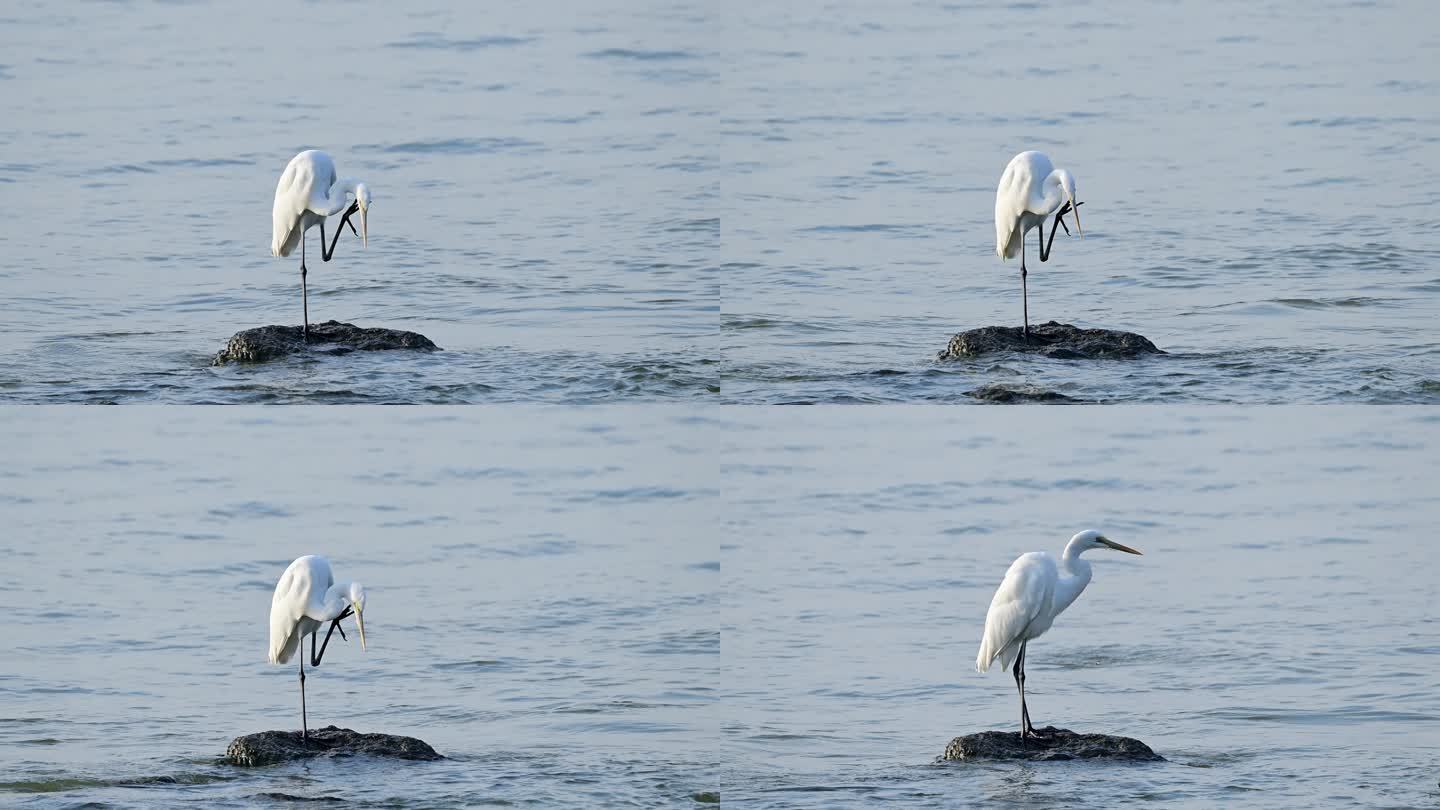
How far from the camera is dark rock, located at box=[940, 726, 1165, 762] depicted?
8.18m

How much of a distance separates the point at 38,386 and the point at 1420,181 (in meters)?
11.6

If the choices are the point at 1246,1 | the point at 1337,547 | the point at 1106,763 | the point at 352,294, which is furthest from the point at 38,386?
the point at 1246,1

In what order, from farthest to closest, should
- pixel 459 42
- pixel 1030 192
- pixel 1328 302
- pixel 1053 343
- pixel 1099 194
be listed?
pixel 459 42
pixel 1099 194
pixel 1328 302
pixel 1030 192
pixel 1053 343

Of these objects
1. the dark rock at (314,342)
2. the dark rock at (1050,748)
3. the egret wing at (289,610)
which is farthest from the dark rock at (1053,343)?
the egret wing at (289,610)

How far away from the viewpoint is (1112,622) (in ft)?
37.4

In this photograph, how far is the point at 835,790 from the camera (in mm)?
7992

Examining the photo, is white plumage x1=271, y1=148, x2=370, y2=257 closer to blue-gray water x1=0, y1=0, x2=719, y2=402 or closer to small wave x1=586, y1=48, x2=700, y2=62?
blue-gray water x1=0, y1=0, x2=719, y2=402

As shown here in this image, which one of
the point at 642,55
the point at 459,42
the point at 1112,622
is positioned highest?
the point at 459,42

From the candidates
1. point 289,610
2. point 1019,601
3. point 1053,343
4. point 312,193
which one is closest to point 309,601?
point 289,610

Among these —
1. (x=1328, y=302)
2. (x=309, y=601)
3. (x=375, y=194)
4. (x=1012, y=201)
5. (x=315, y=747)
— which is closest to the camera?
(x=315, y=747)

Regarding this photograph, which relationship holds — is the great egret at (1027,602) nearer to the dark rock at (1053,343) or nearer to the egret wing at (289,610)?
the dark rock at (1053,343)

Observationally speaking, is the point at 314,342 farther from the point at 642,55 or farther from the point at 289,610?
the point at 642,55

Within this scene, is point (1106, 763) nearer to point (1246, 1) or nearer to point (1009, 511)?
point (1009, 511)

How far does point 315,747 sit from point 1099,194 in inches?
386
